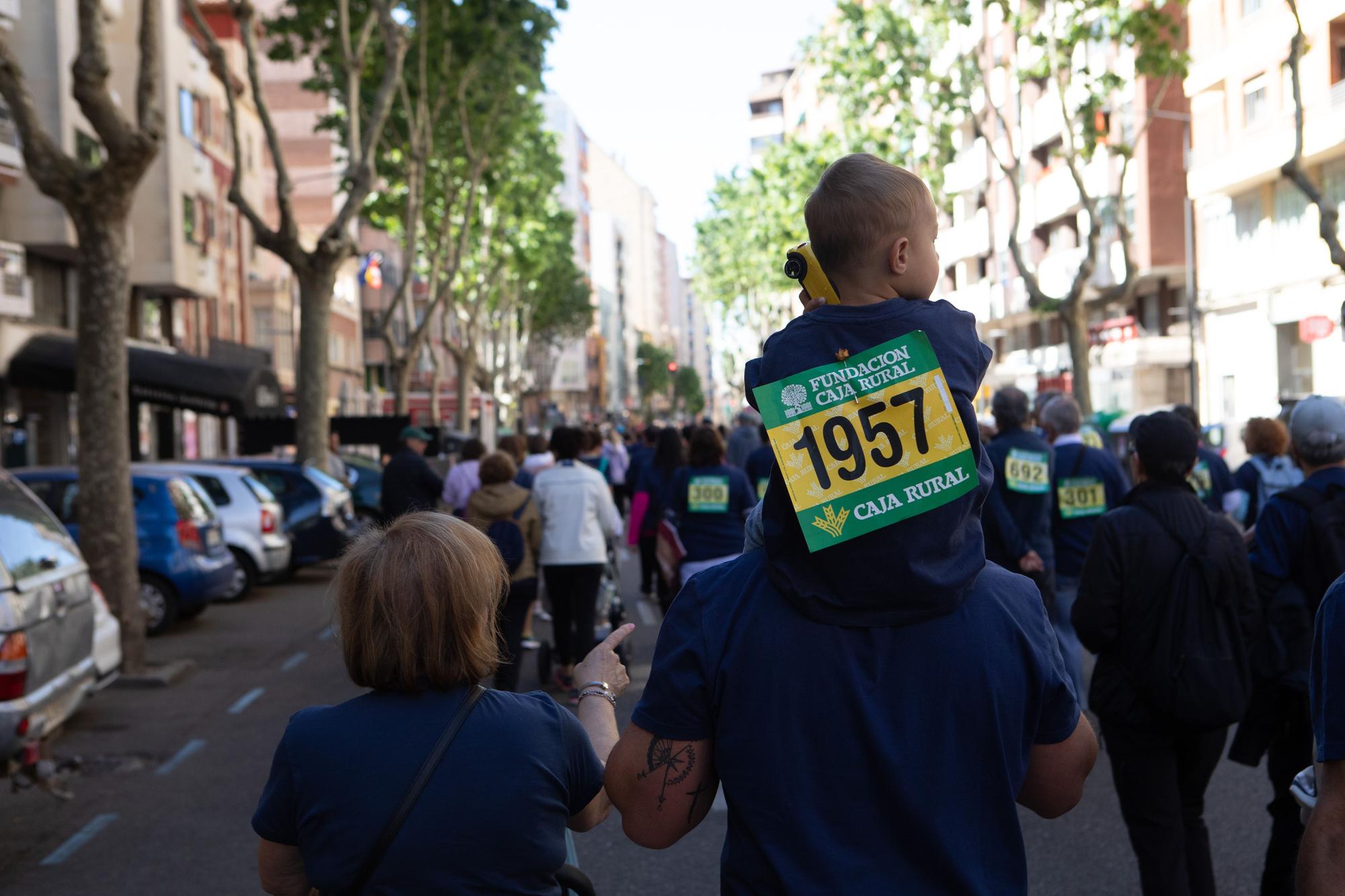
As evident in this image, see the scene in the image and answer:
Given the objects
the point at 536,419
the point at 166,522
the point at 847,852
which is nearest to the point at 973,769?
the point at 847,852

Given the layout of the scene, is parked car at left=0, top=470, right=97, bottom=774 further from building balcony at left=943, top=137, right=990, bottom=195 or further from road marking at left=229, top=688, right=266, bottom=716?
building balcony at left=943, top=137, right=990, bottom=195

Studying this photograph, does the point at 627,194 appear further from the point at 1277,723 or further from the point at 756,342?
the point at 1277,723

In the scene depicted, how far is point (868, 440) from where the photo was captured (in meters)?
2.36

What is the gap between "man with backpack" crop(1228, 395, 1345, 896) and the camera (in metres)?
4.94

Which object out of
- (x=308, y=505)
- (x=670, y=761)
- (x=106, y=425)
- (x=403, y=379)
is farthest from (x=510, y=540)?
(x=403, y=379)

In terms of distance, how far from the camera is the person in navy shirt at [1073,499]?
888 centimetres

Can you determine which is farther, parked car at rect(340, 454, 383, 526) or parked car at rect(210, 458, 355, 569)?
parked car at rect(340, 454, 383, 526)

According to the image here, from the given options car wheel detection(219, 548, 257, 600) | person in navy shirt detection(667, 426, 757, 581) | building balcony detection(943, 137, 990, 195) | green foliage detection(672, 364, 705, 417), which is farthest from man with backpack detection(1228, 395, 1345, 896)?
green foliage detection(672, 364, 705, 417)

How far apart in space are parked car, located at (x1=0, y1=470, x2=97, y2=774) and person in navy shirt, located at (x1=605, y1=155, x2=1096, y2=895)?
5.75 m

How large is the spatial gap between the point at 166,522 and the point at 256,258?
3643 cm

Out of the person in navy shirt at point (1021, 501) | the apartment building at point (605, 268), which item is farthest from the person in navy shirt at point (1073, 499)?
the apartment building at point (605, 268)

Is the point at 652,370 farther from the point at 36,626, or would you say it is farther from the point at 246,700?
the point at 36,626

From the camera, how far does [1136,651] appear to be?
4.87m

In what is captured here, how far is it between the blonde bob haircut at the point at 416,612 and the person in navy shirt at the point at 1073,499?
6.55 meters
